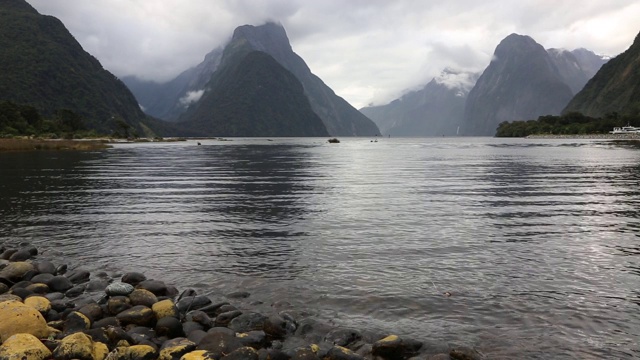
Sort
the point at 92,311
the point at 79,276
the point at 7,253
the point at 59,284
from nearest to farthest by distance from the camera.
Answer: the point at 92,311 → the point at 59,284 → the point at 79,276 → the point at 7,253

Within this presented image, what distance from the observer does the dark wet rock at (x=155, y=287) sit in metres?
14.1

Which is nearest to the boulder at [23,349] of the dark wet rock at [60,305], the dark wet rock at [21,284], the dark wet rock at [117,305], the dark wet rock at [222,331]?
the dark wet rock at [117,305]

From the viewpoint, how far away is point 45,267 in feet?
52.6

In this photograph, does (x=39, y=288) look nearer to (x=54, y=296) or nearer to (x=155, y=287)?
(x=54, y=296)

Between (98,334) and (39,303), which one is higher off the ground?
(39,303)

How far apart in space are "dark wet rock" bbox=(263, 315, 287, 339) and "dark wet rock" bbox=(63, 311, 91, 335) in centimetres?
467

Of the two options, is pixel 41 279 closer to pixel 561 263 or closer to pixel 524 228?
pixel 561 263

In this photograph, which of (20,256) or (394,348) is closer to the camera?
(394,348)

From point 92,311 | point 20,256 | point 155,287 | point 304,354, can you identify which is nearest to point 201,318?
point 155,287

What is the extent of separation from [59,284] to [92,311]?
3402 millimetres

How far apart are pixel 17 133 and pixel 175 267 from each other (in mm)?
154645

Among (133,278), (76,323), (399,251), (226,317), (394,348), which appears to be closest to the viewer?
(394,348)

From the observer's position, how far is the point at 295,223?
25.1 metres

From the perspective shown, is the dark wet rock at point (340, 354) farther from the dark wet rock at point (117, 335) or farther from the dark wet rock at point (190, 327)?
the dark wet rock at point (117, 335)
